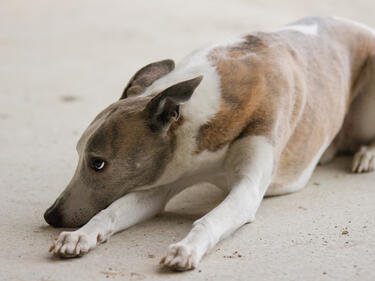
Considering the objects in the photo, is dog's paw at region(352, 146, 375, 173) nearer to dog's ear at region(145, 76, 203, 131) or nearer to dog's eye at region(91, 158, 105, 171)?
dog's ear at region(145, 76, 203, 131)

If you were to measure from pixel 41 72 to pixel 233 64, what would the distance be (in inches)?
162

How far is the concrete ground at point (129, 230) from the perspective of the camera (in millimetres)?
2719

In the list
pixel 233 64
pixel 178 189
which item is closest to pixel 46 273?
pixel 178 189

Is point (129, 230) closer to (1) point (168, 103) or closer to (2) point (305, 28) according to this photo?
(1) point (168, 103)

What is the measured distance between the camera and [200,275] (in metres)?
2.63

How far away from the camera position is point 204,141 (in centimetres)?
327

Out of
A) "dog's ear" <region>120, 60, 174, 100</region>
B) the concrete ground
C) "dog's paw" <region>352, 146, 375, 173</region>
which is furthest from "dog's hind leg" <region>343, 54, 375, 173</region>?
"dog's ear" <region>120, 60, 174, 100</region>

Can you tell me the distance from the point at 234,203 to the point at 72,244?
0.79 metres

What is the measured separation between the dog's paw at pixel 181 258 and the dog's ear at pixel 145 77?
992 mm

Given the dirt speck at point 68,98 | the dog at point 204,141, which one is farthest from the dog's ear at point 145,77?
the dirt speck at point 68,98

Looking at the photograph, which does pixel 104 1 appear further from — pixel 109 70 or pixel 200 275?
pixel 200 275

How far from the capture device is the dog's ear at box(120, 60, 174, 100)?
343 centimetres

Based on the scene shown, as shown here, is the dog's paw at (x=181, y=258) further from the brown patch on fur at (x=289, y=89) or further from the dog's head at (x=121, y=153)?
the brown patch on fur at (x=289, y=89)

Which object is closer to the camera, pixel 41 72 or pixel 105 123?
pixel 105 123
